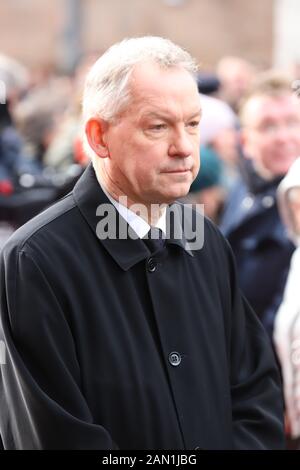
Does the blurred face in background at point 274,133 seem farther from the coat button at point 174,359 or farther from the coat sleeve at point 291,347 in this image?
the coat button at point 174,359

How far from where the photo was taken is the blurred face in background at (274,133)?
4.02 metres

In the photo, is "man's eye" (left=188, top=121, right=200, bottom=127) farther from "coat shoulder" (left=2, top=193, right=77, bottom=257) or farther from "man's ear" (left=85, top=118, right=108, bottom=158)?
"coat shoulder" (left=2, top=193, right=77, bottom=257)

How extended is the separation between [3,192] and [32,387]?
7.38ft

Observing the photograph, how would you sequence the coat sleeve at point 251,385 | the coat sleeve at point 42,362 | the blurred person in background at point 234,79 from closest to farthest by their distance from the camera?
the coat sleeve at point 42,362, the coat sleeve at point 251,385, the blurred person in background at point 234,79

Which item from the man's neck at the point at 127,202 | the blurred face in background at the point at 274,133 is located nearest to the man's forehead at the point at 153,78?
the man's neck at the point at 127,202

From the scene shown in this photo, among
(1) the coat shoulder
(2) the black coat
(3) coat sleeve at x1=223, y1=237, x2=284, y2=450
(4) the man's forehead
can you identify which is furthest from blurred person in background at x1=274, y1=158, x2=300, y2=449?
(1) the coat shoulder

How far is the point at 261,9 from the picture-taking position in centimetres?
2983

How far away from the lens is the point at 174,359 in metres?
2.46

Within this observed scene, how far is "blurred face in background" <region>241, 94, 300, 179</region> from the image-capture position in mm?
4023

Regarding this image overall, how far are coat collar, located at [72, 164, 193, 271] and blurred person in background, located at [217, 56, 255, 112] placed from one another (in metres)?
6.48

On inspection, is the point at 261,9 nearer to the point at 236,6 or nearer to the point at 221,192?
the point at 236,6

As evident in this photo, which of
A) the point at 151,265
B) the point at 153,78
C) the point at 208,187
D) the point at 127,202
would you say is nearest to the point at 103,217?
the point at 127,202

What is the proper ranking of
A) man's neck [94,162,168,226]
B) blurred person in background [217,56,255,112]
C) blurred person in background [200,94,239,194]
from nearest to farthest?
man's neck [94,162,168,226], blurred person in background [200,94,239,194], blurred person in background [217,56,255,112]
